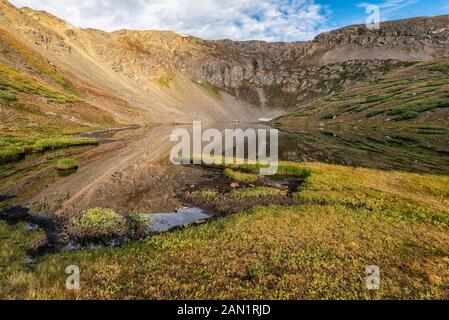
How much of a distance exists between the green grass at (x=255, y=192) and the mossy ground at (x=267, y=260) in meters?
5.77

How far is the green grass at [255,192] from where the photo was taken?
32.1m

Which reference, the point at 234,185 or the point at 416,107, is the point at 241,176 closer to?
the point at 234,185

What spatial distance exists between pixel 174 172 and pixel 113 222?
21714 mm

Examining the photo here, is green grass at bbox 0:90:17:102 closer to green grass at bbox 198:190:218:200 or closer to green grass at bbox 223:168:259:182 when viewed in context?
green grass at bbox 223:168:259:182

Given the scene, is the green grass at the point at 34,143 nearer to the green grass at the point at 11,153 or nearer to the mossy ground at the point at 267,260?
the green grass at the point at 11,153

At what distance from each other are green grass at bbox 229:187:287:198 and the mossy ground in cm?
577

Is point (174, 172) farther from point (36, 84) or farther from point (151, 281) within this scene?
point (36, 84)

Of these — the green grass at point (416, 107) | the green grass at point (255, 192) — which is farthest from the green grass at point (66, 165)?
the green grass at point (416, 107)

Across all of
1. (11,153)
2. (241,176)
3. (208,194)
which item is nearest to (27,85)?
(11,153)

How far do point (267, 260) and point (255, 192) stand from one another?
16.3 metres

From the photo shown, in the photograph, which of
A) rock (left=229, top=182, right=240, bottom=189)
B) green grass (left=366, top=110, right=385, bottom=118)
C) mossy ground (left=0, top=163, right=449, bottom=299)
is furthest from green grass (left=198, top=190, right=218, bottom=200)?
green grass (left=366, top=110, right=385, bottom=118)

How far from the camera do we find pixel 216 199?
30.8 metres

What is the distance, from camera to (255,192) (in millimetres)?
32688

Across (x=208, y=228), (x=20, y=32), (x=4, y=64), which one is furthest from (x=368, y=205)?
(x=20, y=32)
